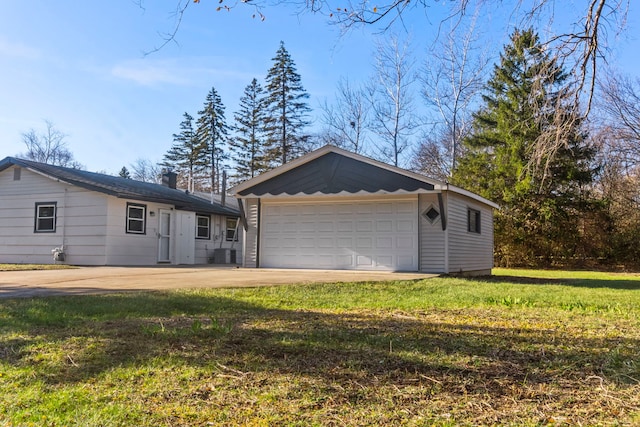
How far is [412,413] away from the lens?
2.52m

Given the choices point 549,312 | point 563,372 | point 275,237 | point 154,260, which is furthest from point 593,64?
point 154,260

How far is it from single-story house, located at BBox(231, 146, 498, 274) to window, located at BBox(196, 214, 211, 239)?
18.4 feet

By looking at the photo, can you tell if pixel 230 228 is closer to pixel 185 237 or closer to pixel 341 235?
pixel 185 237

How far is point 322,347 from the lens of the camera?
3.81 m

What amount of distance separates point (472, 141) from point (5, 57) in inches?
787

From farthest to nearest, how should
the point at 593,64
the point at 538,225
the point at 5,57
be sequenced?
the point at 538,225
the point at 5,57
the point at 593,64

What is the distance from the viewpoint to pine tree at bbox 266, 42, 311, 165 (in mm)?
34562

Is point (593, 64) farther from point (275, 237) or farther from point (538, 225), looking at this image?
point (538, 225)

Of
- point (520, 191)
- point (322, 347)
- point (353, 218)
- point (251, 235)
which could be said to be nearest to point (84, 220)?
point (251, 235)

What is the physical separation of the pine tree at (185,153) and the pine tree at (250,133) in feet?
A: 18.3

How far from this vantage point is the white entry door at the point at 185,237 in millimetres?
18219

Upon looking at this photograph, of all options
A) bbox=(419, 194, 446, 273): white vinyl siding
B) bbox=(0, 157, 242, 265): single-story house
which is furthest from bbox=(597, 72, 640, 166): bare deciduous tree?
bbox=(0, 157, 242, 265): single-story house

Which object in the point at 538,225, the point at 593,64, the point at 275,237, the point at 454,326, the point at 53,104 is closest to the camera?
the point at 454,326

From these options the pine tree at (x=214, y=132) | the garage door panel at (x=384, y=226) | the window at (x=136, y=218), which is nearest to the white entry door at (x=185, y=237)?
the window at (x=136, y=218)
